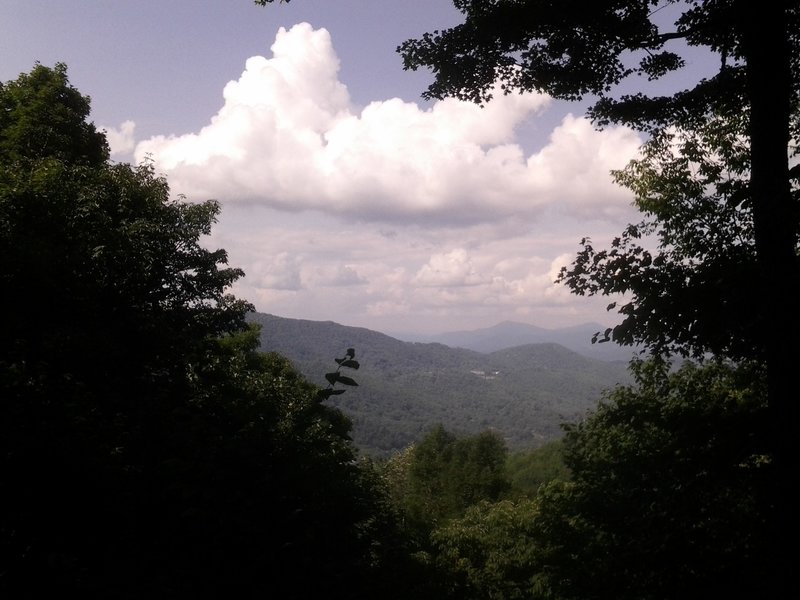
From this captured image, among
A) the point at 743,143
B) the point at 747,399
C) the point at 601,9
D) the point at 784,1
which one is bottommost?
the point at 747,399

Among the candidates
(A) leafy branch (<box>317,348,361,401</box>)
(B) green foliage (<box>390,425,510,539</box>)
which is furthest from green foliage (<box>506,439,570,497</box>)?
(A) leafy branch (<box>317,348,361,401</box>)

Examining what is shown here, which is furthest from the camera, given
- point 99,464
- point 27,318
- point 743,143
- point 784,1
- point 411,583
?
point 411,583

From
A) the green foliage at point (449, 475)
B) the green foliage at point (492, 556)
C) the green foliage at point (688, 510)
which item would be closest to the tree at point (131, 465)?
the green foliage at point (688, 510)

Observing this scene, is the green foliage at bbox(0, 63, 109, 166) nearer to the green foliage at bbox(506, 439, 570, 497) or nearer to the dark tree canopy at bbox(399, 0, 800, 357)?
the dark tree canopy at bbox(399, 0, 800, 357)

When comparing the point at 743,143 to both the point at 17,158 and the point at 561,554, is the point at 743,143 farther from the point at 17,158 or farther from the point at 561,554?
the point at 17,158

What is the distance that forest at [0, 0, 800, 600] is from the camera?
11.5ft

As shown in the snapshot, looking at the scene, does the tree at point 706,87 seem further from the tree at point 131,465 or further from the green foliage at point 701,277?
the tree at point 131,465

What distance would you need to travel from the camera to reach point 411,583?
917 centimetres

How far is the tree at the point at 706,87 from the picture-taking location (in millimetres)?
4711

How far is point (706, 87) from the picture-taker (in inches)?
248

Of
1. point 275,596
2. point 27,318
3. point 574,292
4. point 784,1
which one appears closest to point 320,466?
point 275,596

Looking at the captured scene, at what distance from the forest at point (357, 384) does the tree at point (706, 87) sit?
3cm

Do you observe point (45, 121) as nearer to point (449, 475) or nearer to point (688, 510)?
point (688, 510)

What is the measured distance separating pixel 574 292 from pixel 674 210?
108 inches
